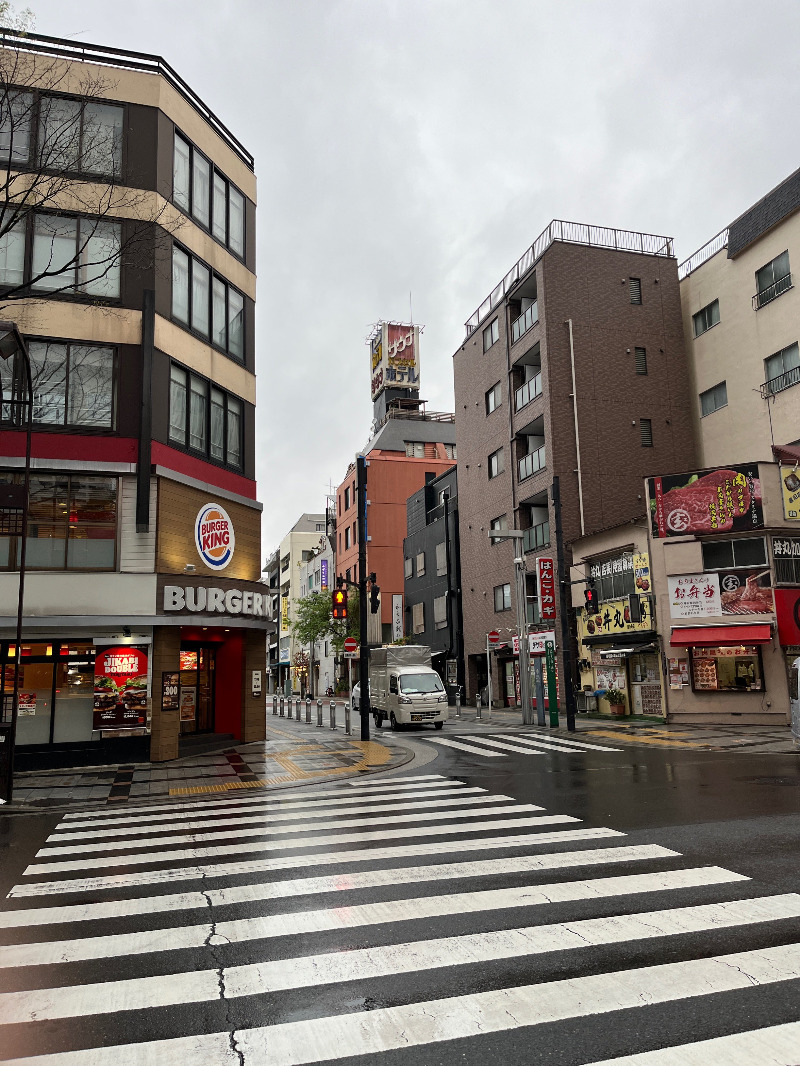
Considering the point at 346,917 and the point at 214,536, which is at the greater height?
the point at 214,536

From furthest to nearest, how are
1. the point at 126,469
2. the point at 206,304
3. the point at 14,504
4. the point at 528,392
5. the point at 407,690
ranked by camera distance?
the point at 528,392 → the point at 407,690 → the point at 206,304 → the point at 126,469 → the point at 14,504

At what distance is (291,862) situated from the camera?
28.9ft

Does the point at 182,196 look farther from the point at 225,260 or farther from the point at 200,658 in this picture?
the point at 200,658

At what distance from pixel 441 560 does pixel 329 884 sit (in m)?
44.3

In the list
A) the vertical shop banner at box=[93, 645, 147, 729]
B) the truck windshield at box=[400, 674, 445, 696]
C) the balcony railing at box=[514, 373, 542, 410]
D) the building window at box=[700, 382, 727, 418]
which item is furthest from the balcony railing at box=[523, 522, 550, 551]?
the vertical shop banner at box=[93, 645, 147, 729]

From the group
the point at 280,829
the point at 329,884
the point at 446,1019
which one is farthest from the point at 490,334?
the point at 446,1019

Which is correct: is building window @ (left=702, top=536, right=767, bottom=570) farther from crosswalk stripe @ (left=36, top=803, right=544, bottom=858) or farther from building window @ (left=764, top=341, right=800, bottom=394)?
crosswalk stripe @ (left=36, top=803, right=544, bottom=858)

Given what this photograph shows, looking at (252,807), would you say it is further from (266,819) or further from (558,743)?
(558,743)

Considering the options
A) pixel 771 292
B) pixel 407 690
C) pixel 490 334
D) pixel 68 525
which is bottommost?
pixel 407 690

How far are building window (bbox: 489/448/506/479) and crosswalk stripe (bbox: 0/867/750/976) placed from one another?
34782mm

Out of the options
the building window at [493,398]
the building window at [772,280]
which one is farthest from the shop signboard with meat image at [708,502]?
the building window at [493,398]

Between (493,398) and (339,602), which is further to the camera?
(493,398)

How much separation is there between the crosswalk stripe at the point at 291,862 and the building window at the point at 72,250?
15.5m

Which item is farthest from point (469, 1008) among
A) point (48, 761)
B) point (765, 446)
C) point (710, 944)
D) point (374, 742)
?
point (765, 446)
